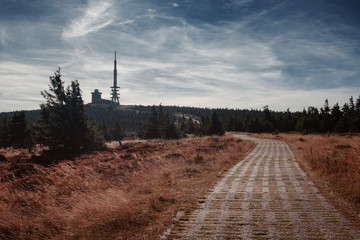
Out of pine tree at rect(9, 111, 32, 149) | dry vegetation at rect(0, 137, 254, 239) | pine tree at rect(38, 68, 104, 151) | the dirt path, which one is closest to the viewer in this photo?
the dirt path

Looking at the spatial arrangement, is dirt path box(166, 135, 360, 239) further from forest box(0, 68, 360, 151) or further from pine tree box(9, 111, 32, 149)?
pine tree box(9, 111, 32, 149)

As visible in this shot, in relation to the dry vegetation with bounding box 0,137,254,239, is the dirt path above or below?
above

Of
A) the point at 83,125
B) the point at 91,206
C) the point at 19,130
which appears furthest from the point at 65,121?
the point at 19,130

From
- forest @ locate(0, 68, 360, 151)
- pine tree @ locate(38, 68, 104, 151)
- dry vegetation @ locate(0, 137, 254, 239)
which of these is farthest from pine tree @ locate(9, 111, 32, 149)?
dry vegetation @ locate(0, 137, 254, 239)

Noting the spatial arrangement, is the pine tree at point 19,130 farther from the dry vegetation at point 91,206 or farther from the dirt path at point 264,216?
the dirt path at point 264,216

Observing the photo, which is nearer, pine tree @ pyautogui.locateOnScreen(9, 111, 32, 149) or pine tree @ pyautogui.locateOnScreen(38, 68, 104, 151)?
pine tree @ pyautogui.locateOnScreen(38, 68, 104, 151)

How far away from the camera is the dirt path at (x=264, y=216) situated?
362cm

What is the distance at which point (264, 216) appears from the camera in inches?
172

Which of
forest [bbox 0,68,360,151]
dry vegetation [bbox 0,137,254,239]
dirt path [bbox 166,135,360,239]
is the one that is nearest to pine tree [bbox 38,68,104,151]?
forest [bbox 0,68,360,151]

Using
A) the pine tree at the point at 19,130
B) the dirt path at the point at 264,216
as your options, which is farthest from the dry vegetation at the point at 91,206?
the pine tree at the point at 19,130

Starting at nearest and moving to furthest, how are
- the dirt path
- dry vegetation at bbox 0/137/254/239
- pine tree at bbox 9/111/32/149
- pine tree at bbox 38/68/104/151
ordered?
1. the dirt path
2. dry vegetation at bbox 0/137/254/239
3. pine tree at bbox 38/68/104/151
4. pine tree at bbox 9/111/32/149

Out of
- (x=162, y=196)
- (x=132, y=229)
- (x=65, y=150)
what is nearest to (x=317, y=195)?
(x=162, y=196)

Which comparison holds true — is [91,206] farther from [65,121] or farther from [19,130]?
[19,130]

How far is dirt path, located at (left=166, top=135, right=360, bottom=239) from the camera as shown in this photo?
11.9 feet
